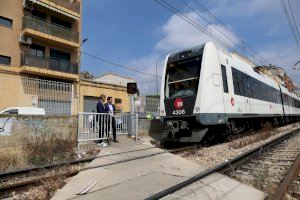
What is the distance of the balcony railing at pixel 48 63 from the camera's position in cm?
2733

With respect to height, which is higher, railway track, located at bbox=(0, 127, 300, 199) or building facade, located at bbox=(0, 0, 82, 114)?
building facade, located at bbox=(0, 0, 82, 114)

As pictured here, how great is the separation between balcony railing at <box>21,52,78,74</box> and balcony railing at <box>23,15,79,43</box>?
89.6 inches

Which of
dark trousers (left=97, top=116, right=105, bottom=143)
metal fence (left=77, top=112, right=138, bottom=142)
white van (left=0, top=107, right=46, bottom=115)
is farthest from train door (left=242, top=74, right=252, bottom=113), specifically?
white van (left=0, top=107, right=46, bottom=115)

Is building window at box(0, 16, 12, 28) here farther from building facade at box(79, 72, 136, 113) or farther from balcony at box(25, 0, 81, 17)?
building facade at box(79, 72, 136, 113)

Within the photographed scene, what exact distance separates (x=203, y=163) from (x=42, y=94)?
41.0ft

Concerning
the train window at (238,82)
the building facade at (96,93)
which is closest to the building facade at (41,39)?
the building facade at (96,93)

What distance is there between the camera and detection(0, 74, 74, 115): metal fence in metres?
18.0

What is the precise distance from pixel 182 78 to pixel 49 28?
2026 centimetres

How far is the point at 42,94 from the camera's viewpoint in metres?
19.0

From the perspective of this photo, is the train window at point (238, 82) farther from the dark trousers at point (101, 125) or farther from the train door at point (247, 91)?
the dark trousers at point (101, 125)

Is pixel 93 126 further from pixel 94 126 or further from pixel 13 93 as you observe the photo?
pixel 13 93

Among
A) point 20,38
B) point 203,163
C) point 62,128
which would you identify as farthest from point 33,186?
point 20,38

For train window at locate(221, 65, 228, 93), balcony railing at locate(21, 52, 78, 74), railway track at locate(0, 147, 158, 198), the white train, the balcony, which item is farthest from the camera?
the balcony

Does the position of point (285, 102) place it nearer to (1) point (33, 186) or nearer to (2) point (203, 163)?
(2) point (203, 163)
